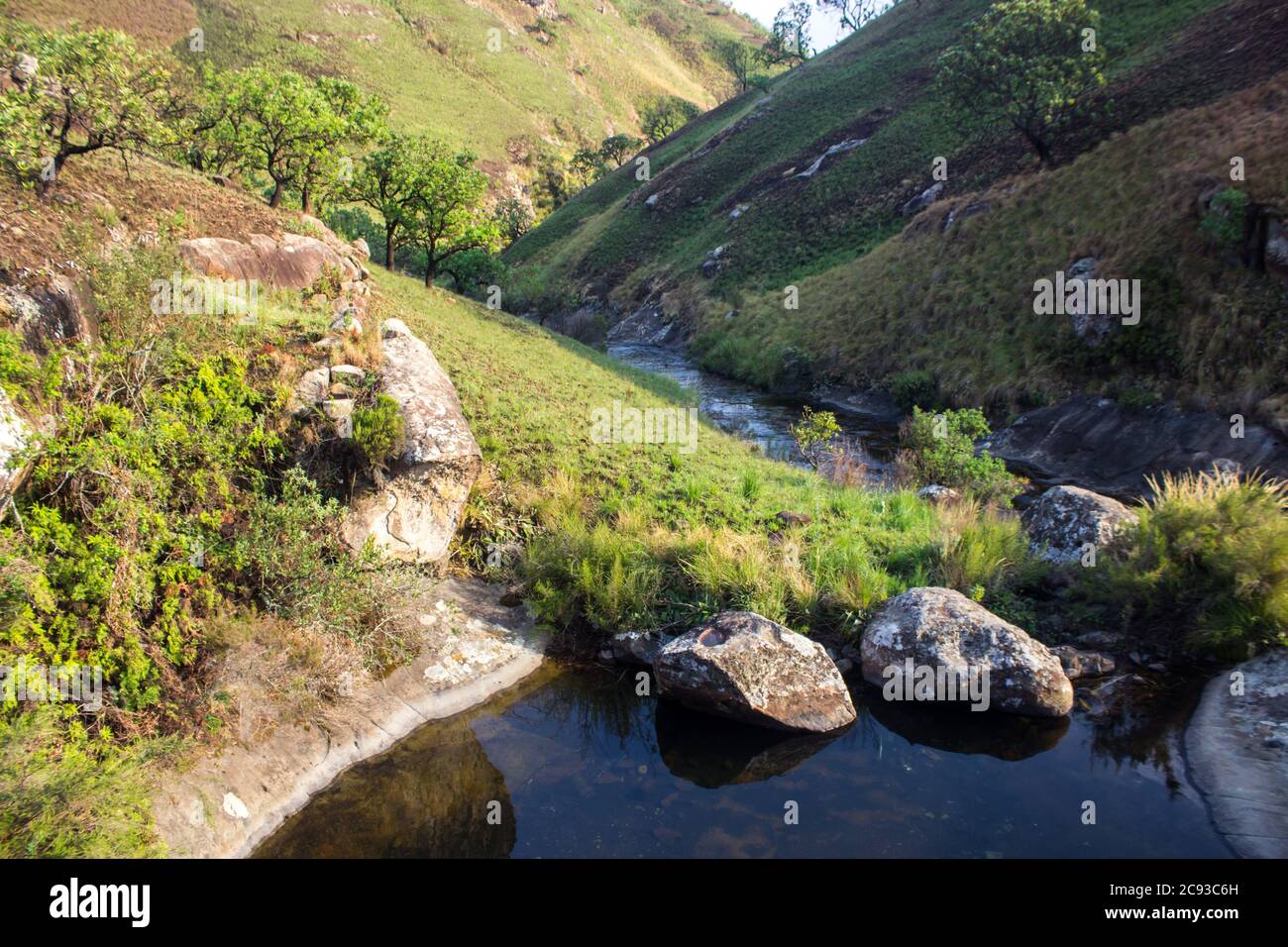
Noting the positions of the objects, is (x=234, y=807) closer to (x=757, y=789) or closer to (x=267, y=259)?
(x=757, y=789)

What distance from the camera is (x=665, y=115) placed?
130 m

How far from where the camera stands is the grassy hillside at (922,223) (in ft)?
75.0

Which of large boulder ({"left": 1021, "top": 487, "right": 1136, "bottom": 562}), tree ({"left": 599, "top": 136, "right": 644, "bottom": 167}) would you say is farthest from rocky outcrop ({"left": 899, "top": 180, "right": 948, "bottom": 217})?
tree ({"left": 599, "top": 136, "right": 644, "bottom": 167})

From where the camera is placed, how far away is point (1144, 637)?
10.3 m

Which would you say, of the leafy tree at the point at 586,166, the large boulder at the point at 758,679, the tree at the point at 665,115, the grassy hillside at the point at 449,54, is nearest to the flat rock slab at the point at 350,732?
the large boulder at the point at 758,679

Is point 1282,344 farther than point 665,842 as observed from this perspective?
Yes

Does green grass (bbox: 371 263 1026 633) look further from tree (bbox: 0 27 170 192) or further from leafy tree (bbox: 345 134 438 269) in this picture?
leafy tree (bbox: 345 134 438 269)

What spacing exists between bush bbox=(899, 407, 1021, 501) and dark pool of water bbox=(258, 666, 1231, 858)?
6.81 metres

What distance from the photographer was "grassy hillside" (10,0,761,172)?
3809 inches

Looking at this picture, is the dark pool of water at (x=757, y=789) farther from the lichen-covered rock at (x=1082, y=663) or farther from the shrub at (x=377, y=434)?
the shrub at (x=377, y=434)
